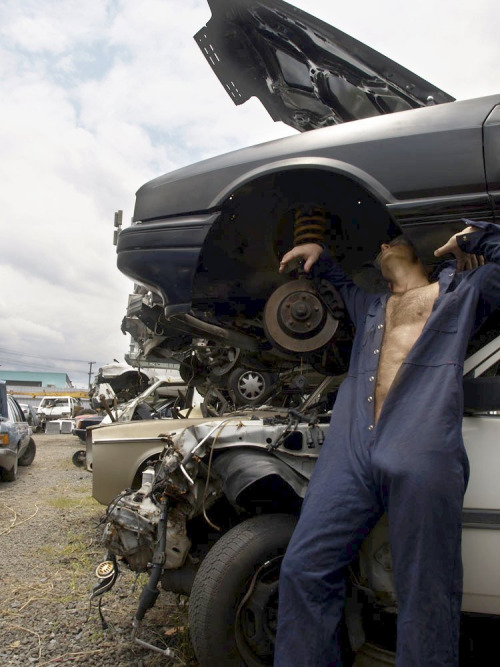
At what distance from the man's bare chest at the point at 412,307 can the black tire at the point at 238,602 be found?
93cm

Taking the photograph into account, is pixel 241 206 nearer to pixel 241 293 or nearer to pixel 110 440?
pixel 241 293

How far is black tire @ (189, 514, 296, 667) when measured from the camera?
1.77 meters

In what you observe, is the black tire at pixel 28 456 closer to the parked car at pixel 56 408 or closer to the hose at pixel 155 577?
the hose at pixel 155 577

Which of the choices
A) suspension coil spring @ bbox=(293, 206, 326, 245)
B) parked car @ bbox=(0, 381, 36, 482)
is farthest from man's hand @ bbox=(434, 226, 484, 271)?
parked car @ bbox=(0, 381, 36, 482)

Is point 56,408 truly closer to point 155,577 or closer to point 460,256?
point 155,577

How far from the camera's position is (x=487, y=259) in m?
1.78

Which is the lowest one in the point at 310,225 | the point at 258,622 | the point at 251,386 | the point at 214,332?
the point at 258,622

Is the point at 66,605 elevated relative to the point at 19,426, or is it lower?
lower

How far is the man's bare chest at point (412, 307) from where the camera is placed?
184 cm

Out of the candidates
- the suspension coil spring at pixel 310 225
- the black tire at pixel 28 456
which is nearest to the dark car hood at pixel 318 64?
the suspension coil spring at pixel 310 225

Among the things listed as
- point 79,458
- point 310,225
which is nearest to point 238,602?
point 310,225

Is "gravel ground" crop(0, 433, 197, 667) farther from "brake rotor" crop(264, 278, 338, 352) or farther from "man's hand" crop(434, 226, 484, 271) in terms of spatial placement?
"man's hand" crop(434, 226, 484, 271)

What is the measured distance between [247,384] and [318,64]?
258 centimetres

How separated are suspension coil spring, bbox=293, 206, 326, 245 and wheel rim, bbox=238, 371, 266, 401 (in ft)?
7.29
